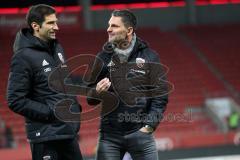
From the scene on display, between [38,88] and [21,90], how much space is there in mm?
148

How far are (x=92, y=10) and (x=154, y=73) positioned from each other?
13.7 metres

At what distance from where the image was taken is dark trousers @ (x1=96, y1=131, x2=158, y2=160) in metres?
4.71

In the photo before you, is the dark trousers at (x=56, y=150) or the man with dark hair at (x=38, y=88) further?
the dark trousers at (x=56, y=150)

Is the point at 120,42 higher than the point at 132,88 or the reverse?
higher

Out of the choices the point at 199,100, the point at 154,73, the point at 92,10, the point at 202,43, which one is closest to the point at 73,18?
the point at 92,10

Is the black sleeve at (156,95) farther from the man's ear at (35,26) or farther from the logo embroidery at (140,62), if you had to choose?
the man's ear at (35,26)

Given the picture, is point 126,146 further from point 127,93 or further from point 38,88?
point 38,88

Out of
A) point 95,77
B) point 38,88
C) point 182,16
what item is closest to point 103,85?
point 95,77

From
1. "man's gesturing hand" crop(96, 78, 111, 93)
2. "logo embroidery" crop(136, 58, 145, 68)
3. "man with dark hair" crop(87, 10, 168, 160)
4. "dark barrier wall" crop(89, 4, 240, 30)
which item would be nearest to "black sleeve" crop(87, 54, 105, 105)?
"man with dark hair" crop(87, 10, 168, 160)

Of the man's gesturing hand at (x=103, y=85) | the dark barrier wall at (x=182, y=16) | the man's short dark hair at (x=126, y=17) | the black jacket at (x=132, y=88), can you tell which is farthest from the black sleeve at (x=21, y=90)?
the dark barrier wall at (x=182, y=16)

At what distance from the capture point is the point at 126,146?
4.75 m

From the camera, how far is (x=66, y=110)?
14.6 feet

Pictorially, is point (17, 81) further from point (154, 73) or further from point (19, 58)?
point (154, 73)

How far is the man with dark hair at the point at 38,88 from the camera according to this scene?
14.2 feet
